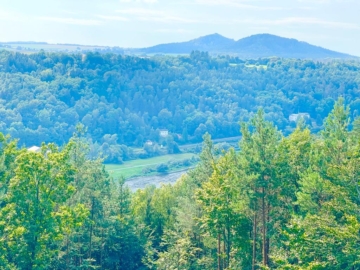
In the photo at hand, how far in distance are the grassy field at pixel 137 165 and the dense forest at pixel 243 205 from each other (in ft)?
266

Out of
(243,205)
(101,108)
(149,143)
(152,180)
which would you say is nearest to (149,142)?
(149,143)

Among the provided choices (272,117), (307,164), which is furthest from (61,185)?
(272,117)

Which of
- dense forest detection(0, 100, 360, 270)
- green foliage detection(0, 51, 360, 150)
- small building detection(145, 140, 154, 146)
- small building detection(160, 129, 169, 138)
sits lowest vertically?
small building detection(145, 140, 154, 146)

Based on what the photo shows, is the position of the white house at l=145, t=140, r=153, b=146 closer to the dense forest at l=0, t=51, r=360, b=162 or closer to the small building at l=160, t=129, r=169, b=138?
the dense forest at l=0, t=51, r=360, b=162

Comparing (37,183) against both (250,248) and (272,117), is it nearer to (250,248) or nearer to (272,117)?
(250,248)

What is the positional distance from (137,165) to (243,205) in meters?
103

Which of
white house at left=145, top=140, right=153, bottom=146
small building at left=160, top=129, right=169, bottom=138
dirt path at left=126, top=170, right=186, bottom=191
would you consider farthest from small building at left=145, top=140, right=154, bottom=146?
dirt path at left=126, top=170, right=186, bottom=191

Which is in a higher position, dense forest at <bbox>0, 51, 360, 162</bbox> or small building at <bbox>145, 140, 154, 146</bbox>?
dense forest at <bbox>0, 51, 360, 162</bbox>

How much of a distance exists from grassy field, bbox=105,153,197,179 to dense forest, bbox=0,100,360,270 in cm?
8103

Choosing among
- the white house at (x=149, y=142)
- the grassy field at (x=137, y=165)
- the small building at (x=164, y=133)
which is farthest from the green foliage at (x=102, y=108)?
the grassy field at (x=137, y=165)

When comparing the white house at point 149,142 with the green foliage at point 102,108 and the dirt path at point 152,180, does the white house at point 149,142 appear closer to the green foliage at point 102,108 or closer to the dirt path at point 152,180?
the green foliage at point 102,108

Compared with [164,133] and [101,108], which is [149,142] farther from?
[101,108]

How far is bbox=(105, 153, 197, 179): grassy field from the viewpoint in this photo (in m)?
119

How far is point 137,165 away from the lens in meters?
130
